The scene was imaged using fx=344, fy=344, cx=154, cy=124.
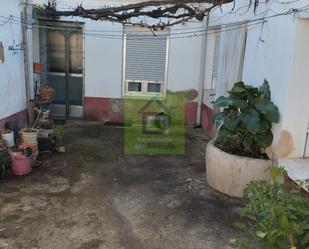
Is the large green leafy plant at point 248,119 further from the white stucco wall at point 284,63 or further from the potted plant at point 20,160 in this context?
the potted plant at point 20,160

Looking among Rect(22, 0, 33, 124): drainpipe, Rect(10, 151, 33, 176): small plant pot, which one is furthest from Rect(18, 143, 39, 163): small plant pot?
Rect(22, 0, 33, 124): drainpipe

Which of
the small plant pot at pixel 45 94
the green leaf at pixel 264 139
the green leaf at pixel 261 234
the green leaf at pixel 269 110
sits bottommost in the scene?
the green leaf at pixel 264 139

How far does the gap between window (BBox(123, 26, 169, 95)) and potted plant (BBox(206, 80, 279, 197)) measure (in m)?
3.91

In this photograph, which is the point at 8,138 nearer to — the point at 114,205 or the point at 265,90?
the point at 114,205

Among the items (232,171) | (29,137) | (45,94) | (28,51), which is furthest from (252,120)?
(28,51)

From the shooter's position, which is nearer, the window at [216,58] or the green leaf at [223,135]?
the green leaf at [223,135]

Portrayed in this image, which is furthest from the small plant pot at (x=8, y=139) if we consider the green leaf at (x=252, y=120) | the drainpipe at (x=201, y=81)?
the drainpipe at (x=201, y=81)

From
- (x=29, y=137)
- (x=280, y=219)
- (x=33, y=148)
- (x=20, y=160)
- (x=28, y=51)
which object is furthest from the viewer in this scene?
(x=28, y=51)

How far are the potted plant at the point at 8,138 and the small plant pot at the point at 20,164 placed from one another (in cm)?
70

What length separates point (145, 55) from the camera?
838cm

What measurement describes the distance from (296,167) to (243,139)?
0.77 metres

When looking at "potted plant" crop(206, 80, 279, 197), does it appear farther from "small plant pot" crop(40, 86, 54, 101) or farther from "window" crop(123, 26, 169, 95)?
"small plant pot" crop(40, 86, 54, 101)

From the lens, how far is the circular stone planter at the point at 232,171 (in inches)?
177

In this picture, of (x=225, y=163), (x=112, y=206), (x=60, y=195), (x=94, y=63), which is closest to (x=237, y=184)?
(x=225, y=163)
